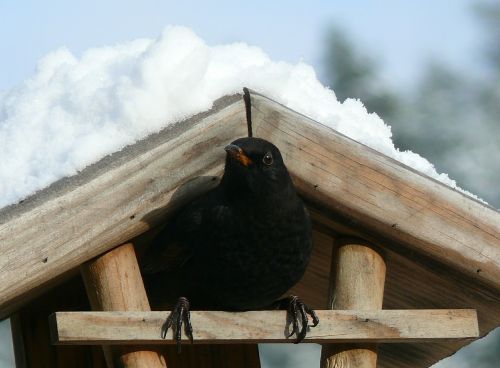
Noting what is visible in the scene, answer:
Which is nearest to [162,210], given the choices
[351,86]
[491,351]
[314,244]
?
[314,244]

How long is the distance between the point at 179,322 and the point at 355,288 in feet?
2.14

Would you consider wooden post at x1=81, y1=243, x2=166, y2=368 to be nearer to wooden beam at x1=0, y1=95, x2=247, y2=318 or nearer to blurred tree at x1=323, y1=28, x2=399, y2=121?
wooden beam at x1=0, y1=95, x2=247, y2=318

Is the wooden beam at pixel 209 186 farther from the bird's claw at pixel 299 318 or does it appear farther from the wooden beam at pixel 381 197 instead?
the bird's claw at pixel 299 318

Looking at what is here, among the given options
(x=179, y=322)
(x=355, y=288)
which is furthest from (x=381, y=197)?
(x=179, y=322)

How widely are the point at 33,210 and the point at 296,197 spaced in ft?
2.55

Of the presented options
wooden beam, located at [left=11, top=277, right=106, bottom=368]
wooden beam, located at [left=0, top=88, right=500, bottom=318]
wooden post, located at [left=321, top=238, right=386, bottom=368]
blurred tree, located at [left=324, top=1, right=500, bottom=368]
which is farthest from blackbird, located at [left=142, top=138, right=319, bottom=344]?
blurred tree, located at [left=324, top=1, right=500, bottom=368]

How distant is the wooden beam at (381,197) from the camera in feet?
12.2

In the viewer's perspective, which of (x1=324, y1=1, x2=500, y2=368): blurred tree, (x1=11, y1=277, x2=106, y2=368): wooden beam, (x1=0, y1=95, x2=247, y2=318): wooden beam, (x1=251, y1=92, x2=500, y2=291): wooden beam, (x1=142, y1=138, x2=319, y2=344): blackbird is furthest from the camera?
(x1=324, y1=1, x2=500, y2=368): blurred tree

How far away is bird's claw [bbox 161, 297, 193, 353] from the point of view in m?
3.54

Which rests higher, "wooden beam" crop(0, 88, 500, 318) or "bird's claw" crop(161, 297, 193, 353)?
"wooden beam" crop(0, 88, 500, 318)

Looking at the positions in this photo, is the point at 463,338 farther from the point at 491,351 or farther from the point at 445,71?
the point at 445,71

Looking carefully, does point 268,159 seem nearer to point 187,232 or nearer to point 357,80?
point 187,232

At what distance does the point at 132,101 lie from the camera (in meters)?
3.80

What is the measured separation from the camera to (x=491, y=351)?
9.35 meters
